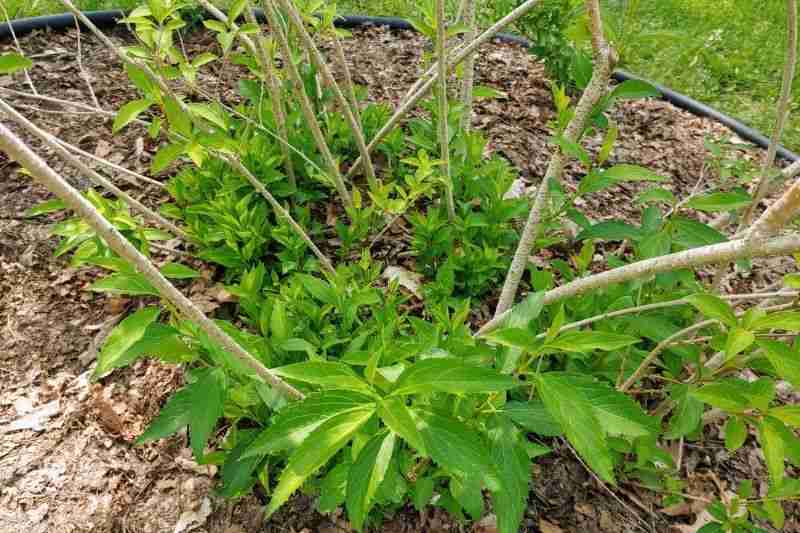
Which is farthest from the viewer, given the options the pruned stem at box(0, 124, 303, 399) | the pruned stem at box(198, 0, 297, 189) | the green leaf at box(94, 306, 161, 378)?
the pruned stem at box(198, 0, 297, 189)

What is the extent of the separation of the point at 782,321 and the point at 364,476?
0.91 m

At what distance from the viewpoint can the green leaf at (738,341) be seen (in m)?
1.13

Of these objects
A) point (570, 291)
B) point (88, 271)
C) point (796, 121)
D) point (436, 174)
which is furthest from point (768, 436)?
point (796, 121)

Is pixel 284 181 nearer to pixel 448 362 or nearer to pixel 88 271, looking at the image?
pixel 88 271

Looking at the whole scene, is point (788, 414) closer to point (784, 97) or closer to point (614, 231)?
point (614, 231)

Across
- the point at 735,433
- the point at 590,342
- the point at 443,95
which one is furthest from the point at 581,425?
the point at 443,95

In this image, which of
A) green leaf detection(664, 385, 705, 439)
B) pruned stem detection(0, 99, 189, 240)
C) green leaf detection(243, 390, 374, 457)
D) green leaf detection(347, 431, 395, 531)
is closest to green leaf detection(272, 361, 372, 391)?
green leaf detection(243, 390, 374, 457)

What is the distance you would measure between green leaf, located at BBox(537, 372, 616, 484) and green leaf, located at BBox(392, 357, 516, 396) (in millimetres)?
163

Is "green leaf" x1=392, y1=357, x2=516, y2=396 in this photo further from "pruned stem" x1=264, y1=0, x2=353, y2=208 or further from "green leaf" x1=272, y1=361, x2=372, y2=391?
"pruned stem" x1=264, y1=0, x2=353, y2=208

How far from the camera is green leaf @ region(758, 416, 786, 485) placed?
1165 mm

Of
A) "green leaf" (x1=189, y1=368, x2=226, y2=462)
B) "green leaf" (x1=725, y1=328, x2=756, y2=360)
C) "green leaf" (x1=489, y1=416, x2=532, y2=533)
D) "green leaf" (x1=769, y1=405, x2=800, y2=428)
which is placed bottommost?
"green leaf" (x1=189, y1=368, x2=226, y2=462)

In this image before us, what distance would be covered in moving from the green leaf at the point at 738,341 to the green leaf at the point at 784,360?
0.9 inches

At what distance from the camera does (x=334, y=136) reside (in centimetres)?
272

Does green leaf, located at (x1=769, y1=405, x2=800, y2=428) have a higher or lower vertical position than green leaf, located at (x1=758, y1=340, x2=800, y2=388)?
lower
